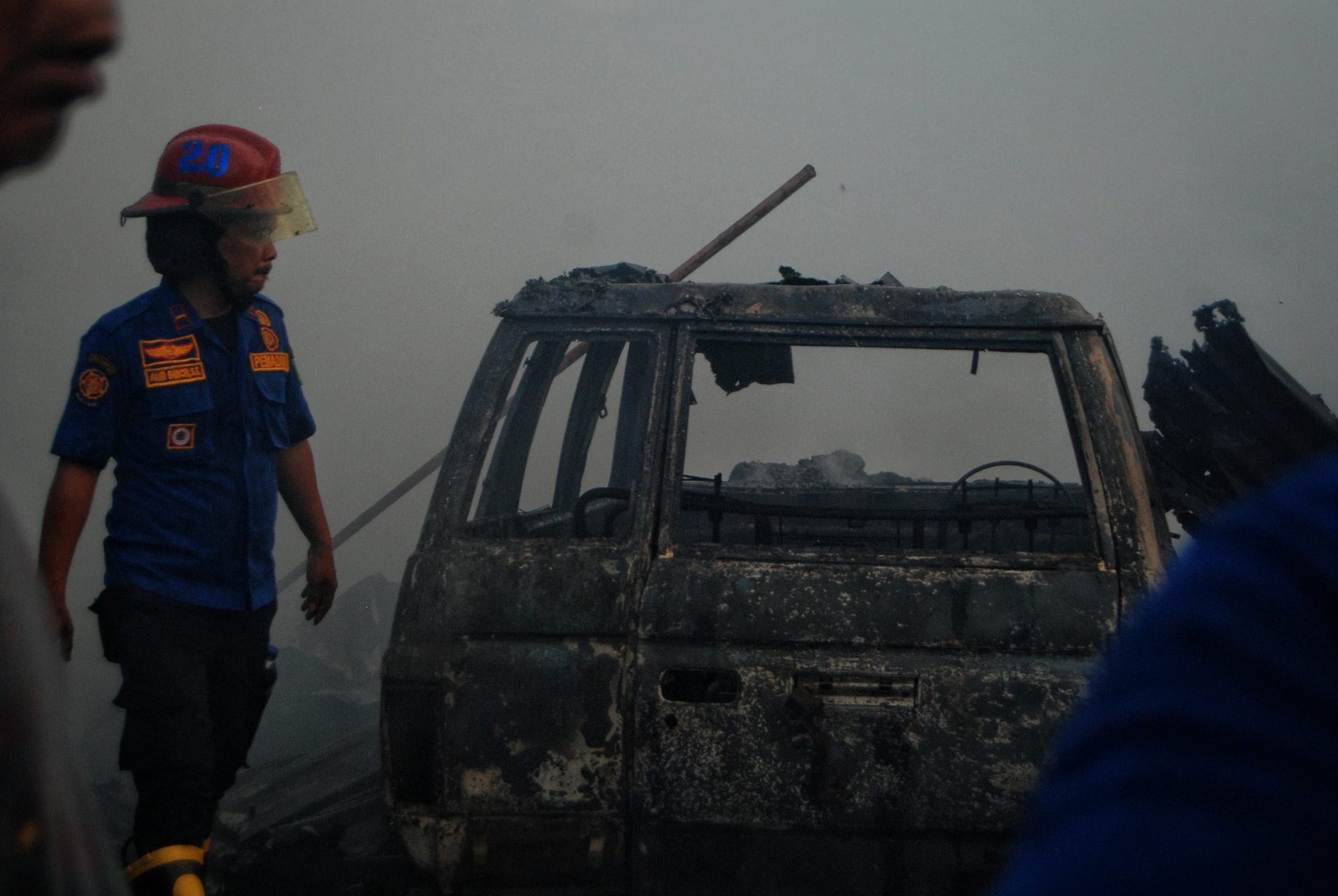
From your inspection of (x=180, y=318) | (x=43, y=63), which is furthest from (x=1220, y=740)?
(x=180, y=318)

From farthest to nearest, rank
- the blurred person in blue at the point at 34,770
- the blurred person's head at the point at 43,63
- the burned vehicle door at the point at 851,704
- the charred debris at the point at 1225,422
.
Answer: the charred debris at the point at 1225,422, the burned vehicle door at the point at 851,704, the blurred person's head at the point at 43,63, the blurred person in blue at the point at 34,770

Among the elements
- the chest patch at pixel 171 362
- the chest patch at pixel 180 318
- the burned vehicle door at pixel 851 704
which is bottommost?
the burned vehicle door at pixel 851 704

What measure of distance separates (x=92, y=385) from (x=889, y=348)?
6.18ft

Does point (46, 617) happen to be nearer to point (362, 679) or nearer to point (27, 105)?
point (27, 105)

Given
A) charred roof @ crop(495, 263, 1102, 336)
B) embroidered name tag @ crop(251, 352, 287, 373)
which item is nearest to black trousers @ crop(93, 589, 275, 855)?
embroidered name tag @ crop(251, 352, 287, 373)

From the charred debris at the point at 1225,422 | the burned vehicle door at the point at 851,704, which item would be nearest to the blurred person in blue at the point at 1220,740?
the burned vehicle door at the point at 851,704

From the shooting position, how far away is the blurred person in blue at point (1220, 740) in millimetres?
493

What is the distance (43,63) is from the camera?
600 millimetres

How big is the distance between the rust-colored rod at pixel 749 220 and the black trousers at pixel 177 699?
2.69 metres

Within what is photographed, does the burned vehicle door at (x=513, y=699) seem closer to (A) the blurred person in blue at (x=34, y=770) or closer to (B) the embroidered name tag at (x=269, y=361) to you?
(B) the embroidered name tag at (x=269, y=361)

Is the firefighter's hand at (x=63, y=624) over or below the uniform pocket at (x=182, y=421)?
below

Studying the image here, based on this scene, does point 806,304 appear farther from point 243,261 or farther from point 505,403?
point 243,261

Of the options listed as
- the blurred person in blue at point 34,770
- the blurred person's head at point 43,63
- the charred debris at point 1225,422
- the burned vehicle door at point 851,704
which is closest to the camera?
the blurred person in blue at point 34,770

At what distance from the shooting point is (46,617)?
49 centimetres
